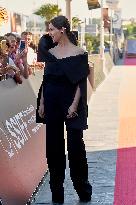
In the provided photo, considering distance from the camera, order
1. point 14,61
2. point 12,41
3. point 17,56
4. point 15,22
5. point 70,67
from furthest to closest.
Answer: point 15,22 < point 12,41 < point 17,56 < point 14,61 < point 70,67

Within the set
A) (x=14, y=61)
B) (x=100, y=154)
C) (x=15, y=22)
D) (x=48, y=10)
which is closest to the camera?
(x=14, y=61)

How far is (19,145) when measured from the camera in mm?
4816

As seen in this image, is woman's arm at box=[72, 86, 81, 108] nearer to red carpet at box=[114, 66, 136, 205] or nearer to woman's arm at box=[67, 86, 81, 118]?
woman's arm at box=[67, 86, 81, 118]

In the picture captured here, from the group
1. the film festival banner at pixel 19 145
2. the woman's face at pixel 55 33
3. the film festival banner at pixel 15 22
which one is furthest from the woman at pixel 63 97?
the film festival banner at pixel 15 22

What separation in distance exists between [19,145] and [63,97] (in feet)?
2.30

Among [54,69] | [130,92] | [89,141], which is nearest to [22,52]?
[89,141]

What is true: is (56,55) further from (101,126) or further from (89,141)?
(101,126)

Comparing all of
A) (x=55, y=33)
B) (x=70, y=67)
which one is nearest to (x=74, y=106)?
(x=70, y=67)

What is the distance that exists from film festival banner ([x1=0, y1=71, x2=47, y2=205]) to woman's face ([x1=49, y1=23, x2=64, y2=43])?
2.31ft

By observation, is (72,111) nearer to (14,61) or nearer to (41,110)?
(41,110)

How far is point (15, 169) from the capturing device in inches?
176

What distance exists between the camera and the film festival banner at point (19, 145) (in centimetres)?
423

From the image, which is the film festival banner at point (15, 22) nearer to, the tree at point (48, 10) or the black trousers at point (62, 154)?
the tree at point (48, 10)

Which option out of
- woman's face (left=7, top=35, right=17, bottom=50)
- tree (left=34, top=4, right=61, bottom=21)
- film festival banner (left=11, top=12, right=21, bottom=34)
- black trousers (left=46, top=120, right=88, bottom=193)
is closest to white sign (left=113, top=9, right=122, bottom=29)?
tree (left=34, top=4, right=61, bottom=21)
